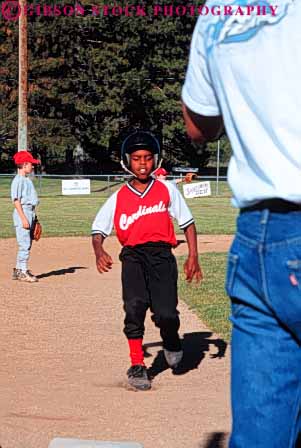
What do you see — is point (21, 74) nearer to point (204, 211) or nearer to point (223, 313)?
point (204, 211)

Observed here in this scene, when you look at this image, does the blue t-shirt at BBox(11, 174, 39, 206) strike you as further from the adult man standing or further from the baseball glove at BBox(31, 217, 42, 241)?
the adult man standing

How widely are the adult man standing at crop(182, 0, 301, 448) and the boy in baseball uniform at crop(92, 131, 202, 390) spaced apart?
431 centimetres

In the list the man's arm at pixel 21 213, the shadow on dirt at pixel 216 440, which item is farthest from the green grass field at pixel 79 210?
the shadow on dirt at pixel 216 440

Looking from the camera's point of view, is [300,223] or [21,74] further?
[21,74]

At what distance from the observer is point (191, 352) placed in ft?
27.1

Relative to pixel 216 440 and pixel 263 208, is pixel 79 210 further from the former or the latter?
pixel 263 208

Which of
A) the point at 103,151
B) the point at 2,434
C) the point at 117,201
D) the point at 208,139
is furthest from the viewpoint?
the point at 103,151

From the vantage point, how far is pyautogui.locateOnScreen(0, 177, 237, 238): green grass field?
74.5ft

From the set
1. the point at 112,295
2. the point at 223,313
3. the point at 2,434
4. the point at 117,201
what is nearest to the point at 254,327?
the point at 2,434

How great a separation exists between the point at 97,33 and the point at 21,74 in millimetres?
18876

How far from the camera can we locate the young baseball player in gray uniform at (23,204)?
12.6m

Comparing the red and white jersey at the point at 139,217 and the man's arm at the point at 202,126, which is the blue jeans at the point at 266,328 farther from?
the red and white jersey at the point at 139,217

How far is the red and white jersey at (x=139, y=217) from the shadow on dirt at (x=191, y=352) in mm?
1103

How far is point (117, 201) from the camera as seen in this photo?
7039 mm
